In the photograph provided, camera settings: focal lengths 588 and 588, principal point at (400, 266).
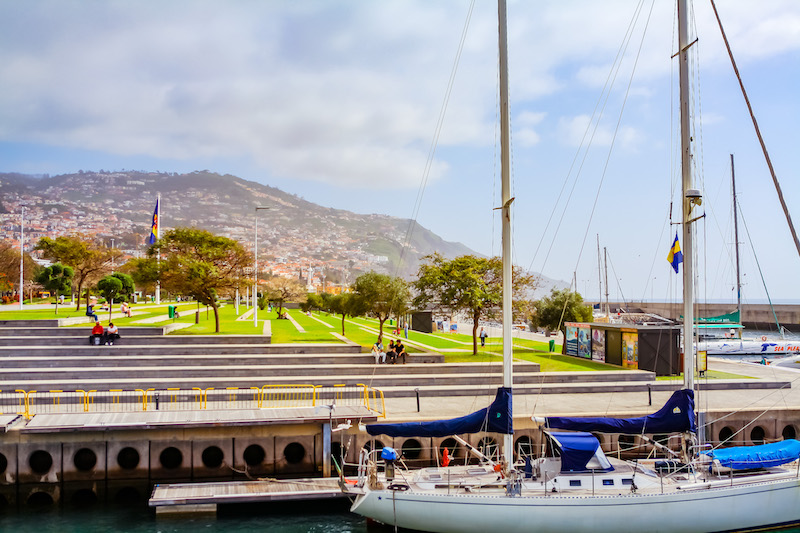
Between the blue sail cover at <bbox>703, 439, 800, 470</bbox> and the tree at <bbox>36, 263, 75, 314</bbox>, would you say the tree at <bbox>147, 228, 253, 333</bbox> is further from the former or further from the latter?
the blue sail cover at <bbox>703, 439, 800, 470</bbox>

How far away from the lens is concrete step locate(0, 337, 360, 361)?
89.2 ft

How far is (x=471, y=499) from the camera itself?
559 inches

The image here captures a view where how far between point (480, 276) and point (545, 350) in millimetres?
8662

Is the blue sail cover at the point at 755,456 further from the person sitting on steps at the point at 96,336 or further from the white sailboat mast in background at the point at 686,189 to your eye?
the person sitting on steps at the point at 96,336

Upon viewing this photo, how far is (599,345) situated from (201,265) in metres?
23.8

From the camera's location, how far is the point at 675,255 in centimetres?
1997

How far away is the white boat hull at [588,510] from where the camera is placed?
14.1 metres

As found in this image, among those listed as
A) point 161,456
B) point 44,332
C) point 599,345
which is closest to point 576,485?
point 161,456

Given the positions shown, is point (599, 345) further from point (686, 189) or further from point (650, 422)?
point (650, 422)

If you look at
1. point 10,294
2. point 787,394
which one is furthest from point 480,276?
point 10,294

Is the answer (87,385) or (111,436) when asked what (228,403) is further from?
(87,385)

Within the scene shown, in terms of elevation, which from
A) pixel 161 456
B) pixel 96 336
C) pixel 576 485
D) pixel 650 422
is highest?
pixel 96 336

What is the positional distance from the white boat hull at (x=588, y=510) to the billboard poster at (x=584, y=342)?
1975 centimetres

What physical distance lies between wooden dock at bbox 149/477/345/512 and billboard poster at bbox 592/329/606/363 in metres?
20.9
